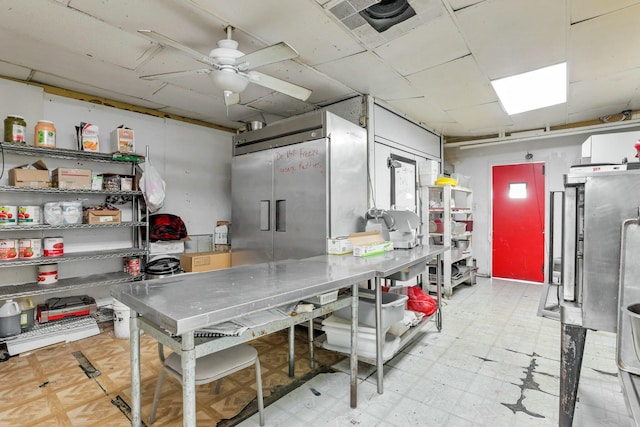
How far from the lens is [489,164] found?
21.2 ft

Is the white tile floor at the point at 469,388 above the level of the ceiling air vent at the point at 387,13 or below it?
below

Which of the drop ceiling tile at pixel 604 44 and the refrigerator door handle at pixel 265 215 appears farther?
the refrigerator door handle at pixel 265 215

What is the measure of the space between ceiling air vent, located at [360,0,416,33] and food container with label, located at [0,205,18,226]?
3.88 m

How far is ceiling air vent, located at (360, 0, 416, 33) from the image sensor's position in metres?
2.31

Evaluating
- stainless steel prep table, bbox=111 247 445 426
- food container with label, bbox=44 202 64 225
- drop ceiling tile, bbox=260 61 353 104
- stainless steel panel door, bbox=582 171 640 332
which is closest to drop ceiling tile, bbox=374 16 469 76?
drop ceiling tile, bbox=260 61 353 104

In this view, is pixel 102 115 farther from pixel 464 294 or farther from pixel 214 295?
pixel 464 294

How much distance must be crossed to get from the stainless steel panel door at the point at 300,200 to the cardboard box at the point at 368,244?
1.19ft

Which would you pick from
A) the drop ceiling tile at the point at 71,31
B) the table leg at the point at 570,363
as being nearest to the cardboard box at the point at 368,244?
the table leg at the point at 570,363

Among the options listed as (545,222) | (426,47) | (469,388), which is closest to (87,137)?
(426,47)

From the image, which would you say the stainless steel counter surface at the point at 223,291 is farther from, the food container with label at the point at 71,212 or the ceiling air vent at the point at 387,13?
the food container with label at the point at 71,212

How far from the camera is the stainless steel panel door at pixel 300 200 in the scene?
3.28 m

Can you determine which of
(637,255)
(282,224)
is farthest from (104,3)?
(637,255)

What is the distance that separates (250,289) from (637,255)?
1846mm

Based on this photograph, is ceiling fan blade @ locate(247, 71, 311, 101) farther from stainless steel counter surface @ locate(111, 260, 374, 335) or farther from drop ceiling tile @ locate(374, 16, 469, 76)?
stainless steel counter surface @ locate(111, 260, 374, 335)
